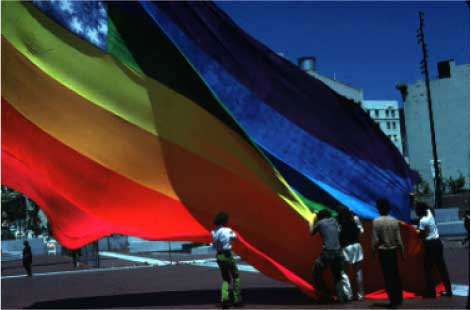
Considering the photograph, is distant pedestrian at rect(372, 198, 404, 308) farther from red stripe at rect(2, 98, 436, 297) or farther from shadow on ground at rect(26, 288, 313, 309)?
shadow on ground at rect(26, 288, 313, 309)

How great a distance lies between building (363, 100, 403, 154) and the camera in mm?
106062

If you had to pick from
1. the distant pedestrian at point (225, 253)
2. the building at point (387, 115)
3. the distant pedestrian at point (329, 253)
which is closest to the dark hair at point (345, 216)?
the distant pedestrian at point (329, 253)

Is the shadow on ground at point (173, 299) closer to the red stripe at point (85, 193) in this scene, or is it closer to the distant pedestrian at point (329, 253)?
the distant pedestrian at point (329, 253)

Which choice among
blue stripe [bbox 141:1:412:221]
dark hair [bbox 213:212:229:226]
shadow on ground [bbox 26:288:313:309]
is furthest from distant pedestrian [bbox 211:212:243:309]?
blue stripe [bbox 141:1:412:221]

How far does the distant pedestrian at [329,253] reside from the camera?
33.9ft

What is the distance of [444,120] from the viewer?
211 ft

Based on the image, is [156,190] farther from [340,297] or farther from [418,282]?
[418,282]

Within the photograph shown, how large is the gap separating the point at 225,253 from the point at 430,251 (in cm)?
342

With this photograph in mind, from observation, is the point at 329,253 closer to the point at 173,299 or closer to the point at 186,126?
the point at 186,126

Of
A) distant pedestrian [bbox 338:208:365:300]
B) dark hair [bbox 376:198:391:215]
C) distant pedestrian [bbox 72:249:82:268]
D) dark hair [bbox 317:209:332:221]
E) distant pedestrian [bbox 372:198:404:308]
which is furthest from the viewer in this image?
distant pedestrian [bbox 72:249:82:268]

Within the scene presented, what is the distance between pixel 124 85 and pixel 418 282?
237 inches

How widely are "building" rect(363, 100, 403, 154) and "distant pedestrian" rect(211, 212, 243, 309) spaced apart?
319 ft

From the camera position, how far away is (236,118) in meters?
10.8

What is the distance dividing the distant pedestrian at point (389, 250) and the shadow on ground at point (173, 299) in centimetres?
146
